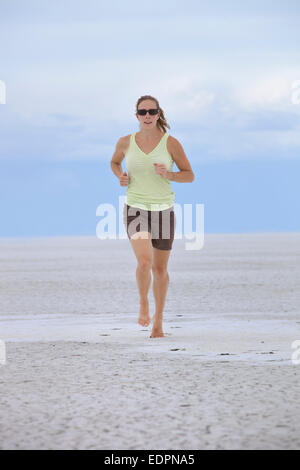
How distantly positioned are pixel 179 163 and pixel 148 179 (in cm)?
31

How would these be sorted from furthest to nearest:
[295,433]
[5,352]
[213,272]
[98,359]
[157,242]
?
[213,272] → [157,242] → [5,352] → [98,359] → [295,433]

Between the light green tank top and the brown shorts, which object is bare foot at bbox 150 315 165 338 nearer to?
the brown shorts

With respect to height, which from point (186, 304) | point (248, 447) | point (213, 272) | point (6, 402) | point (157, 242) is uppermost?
point (213, 272)

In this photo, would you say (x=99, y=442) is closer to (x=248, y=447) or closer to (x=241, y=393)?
(x=248, y=447)

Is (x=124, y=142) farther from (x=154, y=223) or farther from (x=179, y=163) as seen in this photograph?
(x=154, y=223)

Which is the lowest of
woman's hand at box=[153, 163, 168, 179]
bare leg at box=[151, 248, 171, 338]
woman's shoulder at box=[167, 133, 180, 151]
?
bare leg at box=[151, 248, 171, 338]

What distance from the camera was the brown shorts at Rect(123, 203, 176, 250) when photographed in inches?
301

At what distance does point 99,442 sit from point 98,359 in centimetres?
273

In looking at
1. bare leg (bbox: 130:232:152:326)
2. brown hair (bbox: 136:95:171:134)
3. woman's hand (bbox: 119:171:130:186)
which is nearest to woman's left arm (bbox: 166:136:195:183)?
brown hair (bbox: 136:95:171:134)

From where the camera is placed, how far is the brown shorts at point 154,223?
7.66m

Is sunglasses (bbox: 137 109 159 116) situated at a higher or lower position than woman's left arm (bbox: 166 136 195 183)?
higher

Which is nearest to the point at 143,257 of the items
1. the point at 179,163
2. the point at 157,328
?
the point at 157,328

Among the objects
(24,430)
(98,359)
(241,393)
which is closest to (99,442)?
(24,430)

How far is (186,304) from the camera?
12195mm
